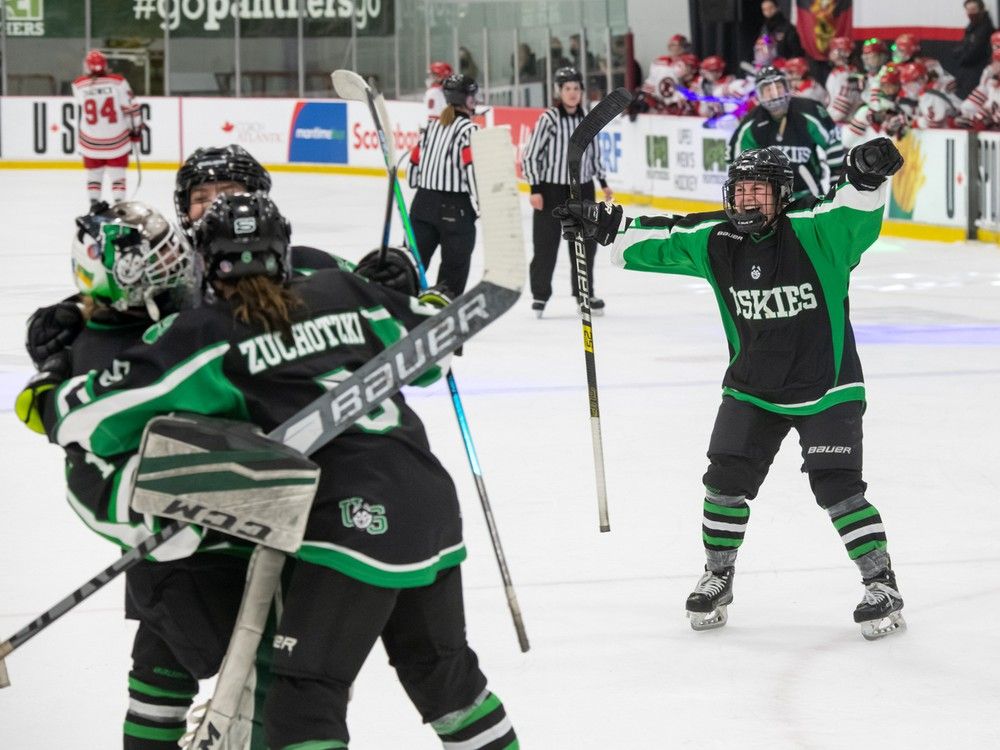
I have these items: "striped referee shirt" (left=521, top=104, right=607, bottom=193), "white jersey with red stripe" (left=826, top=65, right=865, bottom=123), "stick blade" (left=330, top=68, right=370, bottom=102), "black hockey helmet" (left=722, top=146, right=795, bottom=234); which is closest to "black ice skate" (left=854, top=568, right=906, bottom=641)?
"black hockey helmet" (left=722, top=146, right=795, bottom=234)

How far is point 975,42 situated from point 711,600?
11.2m

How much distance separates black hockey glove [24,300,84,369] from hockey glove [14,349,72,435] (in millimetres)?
23

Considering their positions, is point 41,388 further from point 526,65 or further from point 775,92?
point 526,65

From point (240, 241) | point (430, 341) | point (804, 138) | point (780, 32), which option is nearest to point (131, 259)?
point (240, 241)

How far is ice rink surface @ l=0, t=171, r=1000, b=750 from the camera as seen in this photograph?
3.37 m

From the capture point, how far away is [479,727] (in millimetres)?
2443

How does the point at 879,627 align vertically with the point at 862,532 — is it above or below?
below

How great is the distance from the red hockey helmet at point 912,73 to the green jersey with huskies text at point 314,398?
10.9m

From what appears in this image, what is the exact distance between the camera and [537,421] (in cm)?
645

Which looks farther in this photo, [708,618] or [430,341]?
[708,618]

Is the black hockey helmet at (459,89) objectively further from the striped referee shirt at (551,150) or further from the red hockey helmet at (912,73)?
the red hockey helmet at (912,73)

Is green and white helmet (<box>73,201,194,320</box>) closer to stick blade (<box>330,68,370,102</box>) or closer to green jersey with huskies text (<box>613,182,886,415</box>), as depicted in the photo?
stick blade (<box>330,68,370,102</box>)

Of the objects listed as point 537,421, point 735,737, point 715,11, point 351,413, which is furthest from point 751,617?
point 715,11

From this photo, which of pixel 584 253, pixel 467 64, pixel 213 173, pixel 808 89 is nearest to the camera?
pixel 213 173
